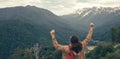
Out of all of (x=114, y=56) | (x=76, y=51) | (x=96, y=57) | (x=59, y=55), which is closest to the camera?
(x=76, y=51)

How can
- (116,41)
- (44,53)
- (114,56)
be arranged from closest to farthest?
(114,56)
(116,41)
(44,53)

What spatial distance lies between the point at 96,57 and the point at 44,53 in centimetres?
4319

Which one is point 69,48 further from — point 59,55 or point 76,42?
point 59,55

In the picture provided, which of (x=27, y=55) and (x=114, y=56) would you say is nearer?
(x=114, y=56)

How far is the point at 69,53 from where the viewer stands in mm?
11086

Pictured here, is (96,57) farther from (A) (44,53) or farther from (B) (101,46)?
(A) (44,53)

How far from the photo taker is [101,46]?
9644cm

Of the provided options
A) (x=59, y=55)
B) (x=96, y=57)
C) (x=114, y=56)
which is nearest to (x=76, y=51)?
(x=114, y=56)

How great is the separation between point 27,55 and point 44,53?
49.3 ft

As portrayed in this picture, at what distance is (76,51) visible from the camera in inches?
436

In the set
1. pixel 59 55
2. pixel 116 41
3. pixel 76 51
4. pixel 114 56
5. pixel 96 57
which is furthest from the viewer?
pixel 116 41

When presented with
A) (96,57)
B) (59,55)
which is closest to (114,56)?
(96,57)

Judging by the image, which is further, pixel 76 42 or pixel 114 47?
pixel 114 47

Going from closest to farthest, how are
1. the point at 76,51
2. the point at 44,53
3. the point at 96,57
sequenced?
1. the point at 76,51
2. the point at 96,57
3. the point at 44,53
